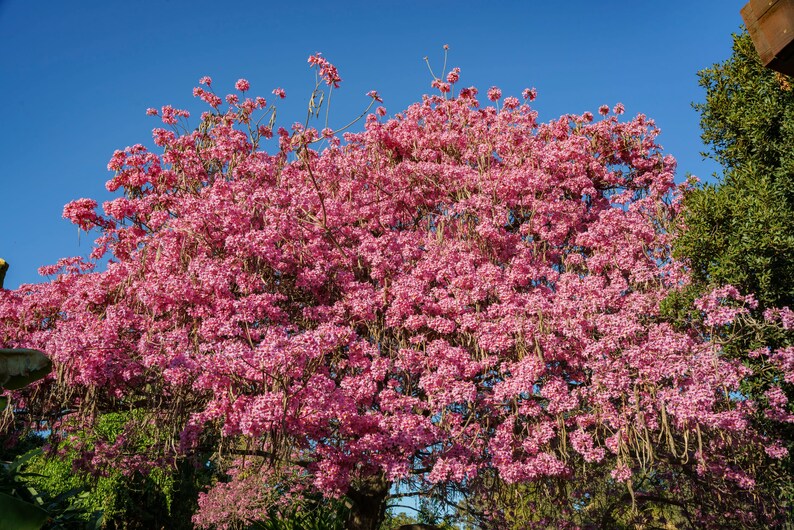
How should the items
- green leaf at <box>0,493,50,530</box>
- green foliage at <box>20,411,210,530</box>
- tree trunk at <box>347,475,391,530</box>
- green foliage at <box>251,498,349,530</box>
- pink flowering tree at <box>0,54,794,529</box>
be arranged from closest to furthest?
1. green leaf at <box>0,493,50,530</box>
2. pink flowering tree at <box>0,54,794,529</box>
3. tree trunk at <box>347,475,391,530</box>
4. green foliage at <box>251,498,349,530</box>
5. green foliage at <box>20,411,210,530</box>

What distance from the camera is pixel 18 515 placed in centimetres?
332

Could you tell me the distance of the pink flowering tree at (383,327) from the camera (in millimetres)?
8570

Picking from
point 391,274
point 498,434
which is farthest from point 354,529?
point 391,274

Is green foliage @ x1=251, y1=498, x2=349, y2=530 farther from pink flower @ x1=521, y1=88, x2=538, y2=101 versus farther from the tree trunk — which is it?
pink flower @ x1=521, y1=88, x2=538, y2=101

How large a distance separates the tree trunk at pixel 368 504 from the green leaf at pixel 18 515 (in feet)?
27.1

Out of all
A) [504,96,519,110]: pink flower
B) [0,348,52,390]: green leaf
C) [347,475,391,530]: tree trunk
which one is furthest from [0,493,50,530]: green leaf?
[504,96,519,110]: pink flower

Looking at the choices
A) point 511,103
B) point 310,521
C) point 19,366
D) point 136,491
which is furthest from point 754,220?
point 136,491

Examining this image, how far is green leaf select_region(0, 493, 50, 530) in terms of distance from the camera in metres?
3.28

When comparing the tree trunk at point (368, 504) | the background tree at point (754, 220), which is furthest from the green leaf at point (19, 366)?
the background tree at point (754, 220)

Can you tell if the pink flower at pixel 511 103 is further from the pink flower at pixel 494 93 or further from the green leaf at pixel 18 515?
the green leaf at pixel 18 515

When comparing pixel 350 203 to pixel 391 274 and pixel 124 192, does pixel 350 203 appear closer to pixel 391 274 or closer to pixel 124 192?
pixel 391 274

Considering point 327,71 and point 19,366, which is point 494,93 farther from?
point 19,366

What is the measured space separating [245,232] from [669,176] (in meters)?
9.45

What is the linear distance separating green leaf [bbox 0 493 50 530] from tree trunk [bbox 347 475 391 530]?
27.1 ft
